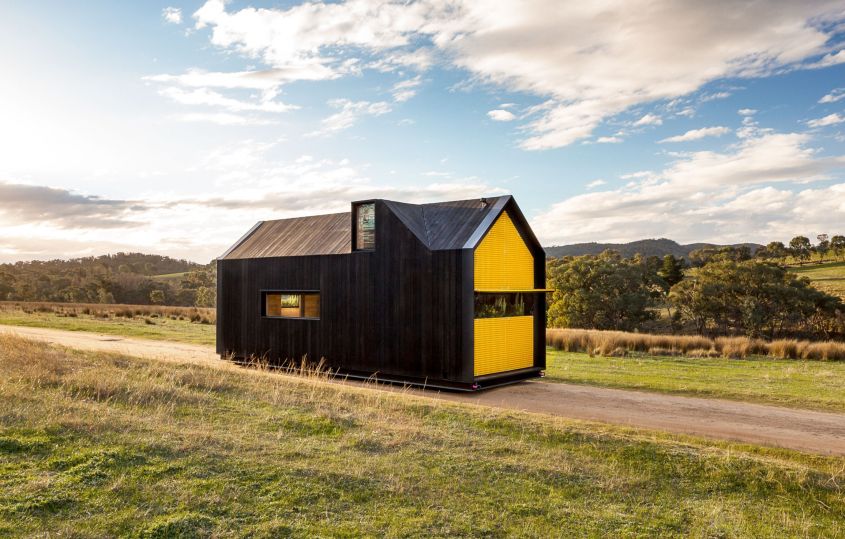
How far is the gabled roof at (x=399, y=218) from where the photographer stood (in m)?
13.7

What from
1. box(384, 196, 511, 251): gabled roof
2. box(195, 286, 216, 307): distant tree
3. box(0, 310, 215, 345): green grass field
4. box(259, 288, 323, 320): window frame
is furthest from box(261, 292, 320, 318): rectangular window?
box(195, 286, 216, 307): distant tree

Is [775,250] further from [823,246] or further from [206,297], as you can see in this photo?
[206,297]

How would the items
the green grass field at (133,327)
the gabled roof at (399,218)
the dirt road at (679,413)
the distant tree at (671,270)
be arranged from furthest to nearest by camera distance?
the distant tree at (671,270) < the green grass field at (133,327) < the gabled roof at (399,218) < the dirt road at (679,413)

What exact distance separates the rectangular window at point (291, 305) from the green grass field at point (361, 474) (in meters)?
6.81

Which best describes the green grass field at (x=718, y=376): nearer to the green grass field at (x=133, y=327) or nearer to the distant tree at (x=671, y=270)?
the green grass field at (x=133, y=327)

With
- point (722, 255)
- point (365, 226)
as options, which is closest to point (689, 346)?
point (365, 226)

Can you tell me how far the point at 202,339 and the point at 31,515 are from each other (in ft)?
63.2

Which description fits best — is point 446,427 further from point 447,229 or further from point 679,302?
point 679,302

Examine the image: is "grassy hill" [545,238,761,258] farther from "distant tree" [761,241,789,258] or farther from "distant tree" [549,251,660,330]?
"distant tree" [549,251,660,330]

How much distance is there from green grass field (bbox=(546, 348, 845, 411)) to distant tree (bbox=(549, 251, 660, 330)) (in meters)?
17.9

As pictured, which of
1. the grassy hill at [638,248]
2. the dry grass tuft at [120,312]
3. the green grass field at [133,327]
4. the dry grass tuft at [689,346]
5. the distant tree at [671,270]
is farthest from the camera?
the grassy hill at [638,248]

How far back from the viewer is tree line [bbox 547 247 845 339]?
33.3 metres

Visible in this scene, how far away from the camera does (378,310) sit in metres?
14.5

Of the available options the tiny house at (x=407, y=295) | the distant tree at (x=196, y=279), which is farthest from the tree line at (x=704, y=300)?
the distant tree at (x=196, y=279)
